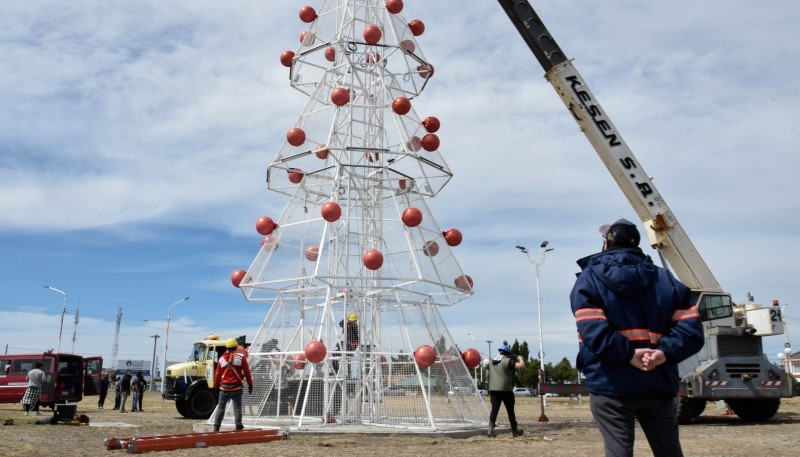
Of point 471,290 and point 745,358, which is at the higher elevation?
point 471,290

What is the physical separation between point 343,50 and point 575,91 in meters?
5.40

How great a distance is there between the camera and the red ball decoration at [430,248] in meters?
11.9

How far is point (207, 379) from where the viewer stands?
63.1ft

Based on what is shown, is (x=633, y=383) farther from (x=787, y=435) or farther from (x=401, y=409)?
(x=787, y=435)

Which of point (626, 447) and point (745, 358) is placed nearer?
point (626, 447)

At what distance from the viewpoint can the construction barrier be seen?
8.50 meters

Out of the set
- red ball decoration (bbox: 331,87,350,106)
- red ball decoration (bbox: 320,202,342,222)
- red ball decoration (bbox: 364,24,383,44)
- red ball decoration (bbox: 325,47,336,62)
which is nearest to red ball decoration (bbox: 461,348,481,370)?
red ball decoration (bbox: 320,202,342,222)

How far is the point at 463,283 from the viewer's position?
39.8 feet

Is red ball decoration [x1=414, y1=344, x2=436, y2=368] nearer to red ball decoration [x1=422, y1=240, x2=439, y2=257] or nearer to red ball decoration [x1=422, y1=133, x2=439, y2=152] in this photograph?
red ball decoration [x1=422, y1=240, x2=439, y2=257]

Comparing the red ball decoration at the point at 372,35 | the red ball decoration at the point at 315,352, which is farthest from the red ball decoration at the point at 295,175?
the red ball decoration at the point at 315,352

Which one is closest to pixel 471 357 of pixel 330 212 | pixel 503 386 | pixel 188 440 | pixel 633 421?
pixel 503 386

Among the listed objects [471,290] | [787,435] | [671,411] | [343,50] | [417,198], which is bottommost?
[787,435]

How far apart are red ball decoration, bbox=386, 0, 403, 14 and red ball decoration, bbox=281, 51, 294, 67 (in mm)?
2193

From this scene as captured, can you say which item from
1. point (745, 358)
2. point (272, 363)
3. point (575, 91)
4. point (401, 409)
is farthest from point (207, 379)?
point (745, 358)
